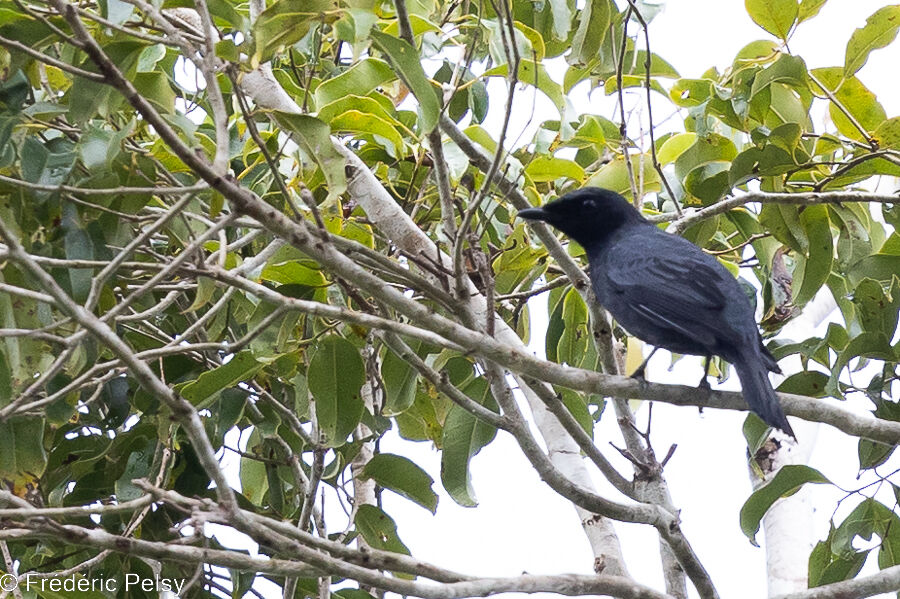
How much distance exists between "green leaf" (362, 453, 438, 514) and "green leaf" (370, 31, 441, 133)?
51.6 inches

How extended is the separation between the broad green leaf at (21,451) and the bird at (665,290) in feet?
6.27

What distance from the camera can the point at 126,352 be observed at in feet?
7.51

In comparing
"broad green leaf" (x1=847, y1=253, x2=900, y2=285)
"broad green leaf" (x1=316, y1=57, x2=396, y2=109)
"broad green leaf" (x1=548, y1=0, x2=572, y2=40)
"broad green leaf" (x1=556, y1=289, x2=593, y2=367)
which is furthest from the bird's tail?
"broad green leaf" (x1=316, y1=57, x2=396, y2=109)

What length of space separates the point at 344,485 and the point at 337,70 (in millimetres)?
1651

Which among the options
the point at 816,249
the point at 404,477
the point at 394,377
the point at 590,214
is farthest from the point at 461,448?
the point at 816,249

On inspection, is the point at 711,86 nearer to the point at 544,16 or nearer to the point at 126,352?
the point at 544,16

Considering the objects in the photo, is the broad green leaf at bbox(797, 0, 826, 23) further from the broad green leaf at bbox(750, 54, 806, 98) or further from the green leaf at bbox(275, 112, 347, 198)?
the green leaf at bbox(275, 112, 347, 198)

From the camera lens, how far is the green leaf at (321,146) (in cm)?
282

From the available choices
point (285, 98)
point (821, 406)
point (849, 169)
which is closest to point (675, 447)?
point (821, 406)

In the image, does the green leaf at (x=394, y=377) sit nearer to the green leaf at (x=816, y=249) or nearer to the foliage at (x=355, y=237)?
the foliage at (x=355, y=237)

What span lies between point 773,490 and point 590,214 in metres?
1.33

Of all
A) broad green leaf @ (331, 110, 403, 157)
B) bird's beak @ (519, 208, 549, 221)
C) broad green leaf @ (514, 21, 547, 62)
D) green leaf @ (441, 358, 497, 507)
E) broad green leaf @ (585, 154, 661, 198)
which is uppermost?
broad green leaf @ (514, 21, 547, 62)

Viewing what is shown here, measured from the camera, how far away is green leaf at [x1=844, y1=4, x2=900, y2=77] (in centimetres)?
358

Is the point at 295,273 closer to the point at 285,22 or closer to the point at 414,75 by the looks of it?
the point at 414,75
